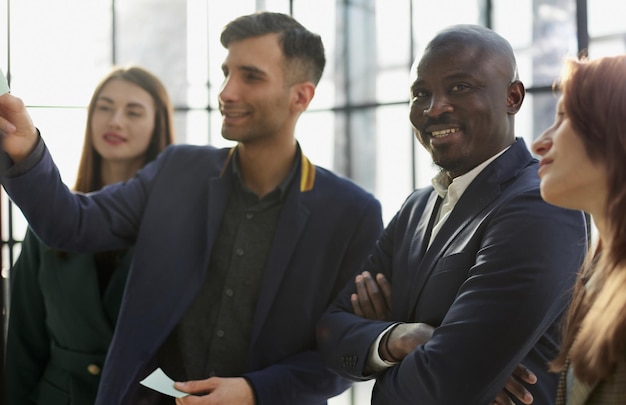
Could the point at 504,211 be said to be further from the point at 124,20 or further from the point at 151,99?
the point at 124,20

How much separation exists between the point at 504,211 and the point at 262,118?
109 centimetres

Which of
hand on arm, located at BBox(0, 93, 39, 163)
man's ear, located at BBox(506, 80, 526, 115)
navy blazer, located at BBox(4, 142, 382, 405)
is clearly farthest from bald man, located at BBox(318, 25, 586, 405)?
hand on arm, located at BBox(0, 93, 39, 163)

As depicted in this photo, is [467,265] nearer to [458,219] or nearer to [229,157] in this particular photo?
[458,219]

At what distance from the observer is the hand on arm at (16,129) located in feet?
8.58

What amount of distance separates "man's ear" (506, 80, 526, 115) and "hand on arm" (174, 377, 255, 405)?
112 cm

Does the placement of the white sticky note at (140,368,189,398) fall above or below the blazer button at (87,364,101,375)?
above

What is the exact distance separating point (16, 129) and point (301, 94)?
100 cm

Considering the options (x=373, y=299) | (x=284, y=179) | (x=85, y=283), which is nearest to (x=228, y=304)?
(x=284, y=179)

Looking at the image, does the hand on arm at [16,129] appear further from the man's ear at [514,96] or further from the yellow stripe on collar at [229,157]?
the man's ear at [514,96]

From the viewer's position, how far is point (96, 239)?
3039 mm

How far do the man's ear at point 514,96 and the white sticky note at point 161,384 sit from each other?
1.19 meters

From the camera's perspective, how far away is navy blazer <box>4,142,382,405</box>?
2.88 m

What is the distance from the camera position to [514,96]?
2375mm

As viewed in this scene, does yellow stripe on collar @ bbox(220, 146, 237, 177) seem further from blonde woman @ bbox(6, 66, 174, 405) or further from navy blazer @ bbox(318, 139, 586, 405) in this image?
navy blazer @ bbox(318, 139, 586, 405)
